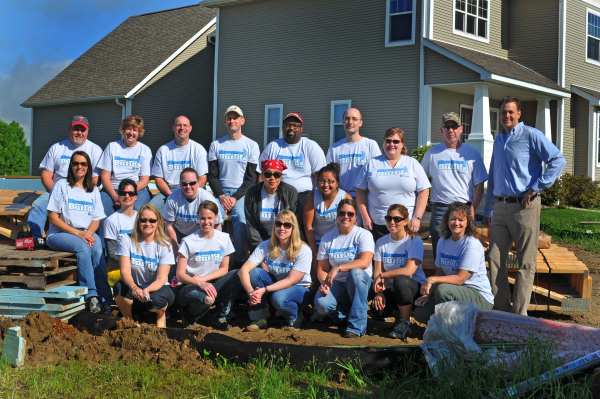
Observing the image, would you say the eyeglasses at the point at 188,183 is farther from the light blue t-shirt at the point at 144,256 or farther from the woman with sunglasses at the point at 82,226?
the woman with sunglasses at the point at 82,226

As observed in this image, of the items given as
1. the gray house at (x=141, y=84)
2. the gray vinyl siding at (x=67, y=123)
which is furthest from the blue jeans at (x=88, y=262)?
the gray vinyl siding at (x=67, y=123)

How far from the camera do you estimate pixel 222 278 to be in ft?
19.4

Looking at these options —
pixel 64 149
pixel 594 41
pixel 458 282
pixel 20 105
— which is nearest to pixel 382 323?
pixel 458 282

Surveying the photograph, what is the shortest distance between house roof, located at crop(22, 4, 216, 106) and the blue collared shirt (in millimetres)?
19928

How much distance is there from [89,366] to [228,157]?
3.39 meters

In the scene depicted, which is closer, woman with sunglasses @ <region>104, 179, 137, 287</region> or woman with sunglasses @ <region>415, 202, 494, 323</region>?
woman with sunglasses @ <region>415, 202, 494, 323</region>

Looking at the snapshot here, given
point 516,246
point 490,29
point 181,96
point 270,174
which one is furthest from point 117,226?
point 181,96

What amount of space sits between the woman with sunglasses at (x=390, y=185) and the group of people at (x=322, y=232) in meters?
0.01

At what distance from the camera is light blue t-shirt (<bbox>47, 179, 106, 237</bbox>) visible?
6.30 meters

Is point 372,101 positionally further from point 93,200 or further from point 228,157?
point 93,200

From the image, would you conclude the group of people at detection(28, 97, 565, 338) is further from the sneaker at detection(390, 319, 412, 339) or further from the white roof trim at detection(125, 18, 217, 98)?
the white roof trim at detection(125, 18, 217, 98)

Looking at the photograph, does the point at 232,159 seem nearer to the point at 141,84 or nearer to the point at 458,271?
the point at 458,271

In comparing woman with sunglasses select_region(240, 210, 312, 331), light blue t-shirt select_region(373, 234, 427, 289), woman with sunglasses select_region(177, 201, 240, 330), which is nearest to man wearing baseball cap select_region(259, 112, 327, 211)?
woman with sunglasses select_region(240, 210, 312, 331)

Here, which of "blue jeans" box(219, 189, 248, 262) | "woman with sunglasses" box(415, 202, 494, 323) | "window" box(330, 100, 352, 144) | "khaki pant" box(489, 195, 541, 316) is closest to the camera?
"woman with sunglasses" box(415, 202, 494, 323)
